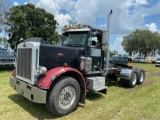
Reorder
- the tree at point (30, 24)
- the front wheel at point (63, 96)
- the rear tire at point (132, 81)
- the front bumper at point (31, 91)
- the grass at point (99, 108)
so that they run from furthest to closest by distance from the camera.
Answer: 1. the tree at point (30, 24)
2. the rear tire at point (132, 81)
3. the grass at point (99, 108)
4. the front wheel at point (63, 96)
5. the front bumper at point (31, 91)

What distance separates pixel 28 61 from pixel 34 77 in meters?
0.51

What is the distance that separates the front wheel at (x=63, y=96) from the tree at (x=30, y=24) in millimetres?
21023

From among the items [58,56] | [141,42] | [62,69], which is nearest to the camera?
[62,69]

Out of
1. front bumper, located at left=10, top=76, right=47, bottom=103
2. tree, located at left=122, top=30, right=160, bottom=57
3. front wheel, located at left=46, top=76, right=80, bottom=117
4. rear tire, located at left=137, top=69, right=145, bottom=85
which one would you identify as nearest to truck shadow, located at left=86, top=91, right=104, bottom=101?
front wheel, located at left=46, top=76, right=80, bottom=117

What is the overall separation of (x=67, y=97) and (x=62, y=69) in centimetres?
83

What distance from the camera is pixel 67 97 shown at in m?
4.72

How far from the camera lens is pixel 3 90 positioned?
22.5ft

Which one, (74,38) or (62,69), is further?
(74,38)

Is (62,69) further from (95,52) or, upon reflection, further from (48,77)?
(95,52)

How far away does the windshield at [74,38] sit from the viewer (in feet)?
19.0

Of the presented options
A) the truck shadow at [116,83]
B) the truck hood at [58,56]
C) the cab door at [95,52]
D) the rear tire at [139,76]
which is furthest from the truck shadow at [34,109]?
the rear tire at [139,76]

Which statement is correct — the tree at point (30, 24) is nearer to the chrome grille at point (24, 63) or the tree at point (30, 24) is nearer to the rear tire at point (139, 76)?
the rear tire at point (139, 76)

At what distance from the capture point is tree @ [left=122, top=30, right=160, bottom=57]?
1810 inches

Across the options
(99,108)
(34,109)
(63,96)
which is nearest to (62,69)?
(63,96)
